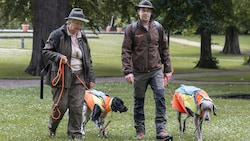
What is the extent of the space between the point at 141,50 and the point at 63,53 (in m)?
1.36

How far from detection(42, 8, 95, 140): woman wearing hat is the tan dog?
1.68m

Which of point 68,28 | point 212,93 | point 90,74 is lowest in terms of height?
point 212,93

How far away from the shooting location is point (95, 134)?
10.0m

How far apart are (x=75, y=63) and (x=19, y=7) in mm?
23614

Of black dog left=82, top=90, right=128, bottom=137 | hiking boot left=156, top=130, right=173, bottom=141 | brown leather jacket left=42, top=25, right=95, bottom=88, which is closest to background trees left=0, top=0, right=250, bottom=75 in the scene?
black dog left=82, top=90, right=128, bottom=137

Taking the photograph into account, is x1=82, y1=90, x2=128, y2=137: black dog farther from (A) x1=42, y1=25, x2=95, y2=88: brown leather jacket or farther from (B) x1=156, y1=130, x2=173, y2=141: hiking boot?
(B) x1=156, y1=130, x2=173, y2=141: hiking boot

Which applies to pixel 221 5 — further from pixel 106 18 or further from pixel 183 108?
pixel 183 108

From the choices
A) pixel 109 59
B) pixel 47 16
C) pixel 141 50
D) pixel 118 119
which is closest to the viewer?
pixel 141 50

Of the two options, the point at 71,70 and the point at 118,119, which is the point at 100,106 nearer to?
the point at 71,70

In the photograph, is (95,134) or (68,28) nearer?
(68,28)

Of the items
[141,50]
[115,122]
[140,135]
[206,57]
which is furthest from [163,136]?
[206,57]

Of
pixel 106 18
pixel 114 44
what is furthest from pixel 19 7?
pixel 114 44

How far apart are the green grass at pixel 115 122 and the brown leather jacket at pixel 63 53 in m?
1.08

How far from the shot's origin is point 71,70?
8828 mm
